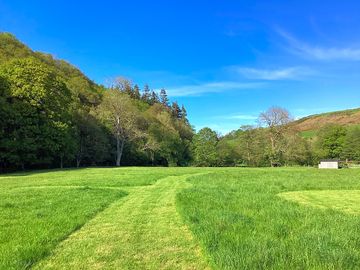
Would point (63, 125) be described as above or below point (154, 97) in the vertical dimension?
below

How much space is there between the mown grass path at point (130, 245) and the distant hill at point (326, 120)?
413 feet

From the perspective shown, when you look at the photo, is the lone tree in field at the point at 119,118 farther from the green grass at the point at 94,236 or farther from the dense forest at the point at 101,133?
the green grass at the point at 94,236

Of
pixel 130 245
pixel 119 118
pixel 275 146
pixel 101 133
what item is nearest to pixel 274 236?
pixel 130 245

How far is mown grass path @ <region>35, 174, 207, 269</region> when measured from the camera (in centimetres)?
550

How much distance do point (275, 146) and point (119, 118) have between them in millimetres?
34911

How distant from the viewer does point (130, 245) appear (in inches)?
257

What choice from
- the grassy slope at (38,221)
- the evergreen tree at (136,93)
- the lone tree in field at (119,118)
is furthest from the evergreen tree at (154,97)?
the grassy slope at (38,221)

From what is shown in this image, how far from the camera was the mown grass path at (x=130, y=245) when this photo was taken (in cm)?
550

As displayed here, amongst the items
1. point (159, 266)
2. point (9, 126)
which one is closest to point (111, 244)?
point (159, 266)

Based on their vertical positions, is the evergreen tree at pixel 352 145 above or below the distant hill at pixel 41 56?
below

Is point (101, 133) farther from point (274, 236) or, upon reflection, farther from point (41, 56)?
point (274, 236)

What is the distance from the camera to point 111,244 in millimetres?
6605

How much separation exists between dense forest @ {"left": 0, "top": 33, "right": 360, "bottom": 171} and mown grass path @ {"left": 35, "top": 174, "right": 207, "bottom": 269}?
34911 millimetres

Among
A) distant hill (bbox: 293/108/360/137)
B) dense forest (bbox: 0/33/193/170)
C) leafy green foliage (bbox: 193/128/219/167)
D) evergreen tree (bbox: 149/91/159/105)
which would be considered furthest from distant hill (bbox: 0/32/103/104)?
distant hill (bbox: 293/108/360/137)
